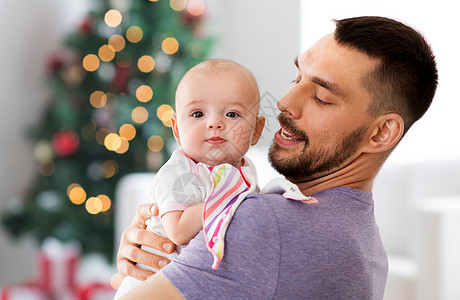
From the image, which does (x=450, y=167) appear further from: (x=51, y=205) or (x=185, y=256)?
(x=51, y=205)

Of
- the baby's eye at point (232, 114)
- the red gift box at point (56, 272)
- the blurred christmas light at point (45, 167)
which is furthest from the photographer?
the blurred christmas light at point (45, 167)

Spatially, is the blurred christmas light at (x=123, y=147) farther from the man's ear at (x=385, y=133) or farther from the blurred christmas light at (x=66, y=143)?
the man's ear at (x=385, y=133)

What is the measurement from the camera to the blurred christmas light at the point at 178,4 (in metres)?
4.33

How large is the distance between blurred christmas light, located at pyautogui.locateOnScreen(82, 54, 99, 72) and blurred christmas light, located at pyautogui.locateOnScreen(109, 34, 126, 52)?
179 mm

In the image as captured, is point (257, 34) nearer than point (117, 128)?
No

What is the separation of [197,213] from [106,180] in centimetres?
344

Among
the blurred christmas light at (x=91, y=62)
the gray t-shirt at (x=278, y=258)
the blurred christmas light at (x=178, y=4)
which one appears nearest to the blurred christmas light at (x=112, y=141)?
the blurred christmas light at (x=91, y=62)

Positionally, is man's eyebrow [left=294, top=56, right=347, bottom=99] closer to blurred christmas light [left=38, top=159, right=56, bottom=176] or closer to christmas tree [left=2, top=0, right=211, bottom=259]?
christmas tree [left=2, top=0, right=211, bottom=259]

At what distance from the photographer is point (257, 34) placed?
4750mm

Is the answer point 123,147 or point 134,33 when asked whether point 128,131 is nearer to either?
point 123,147

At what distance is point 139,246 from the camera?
1.34m

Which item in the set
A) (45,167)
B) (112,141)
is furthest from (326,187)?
(45,167)

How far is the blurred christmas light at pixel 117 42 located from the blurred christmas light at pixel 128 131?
1.97 feet

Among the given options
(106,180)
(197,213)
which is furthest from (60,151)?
(197,213)
